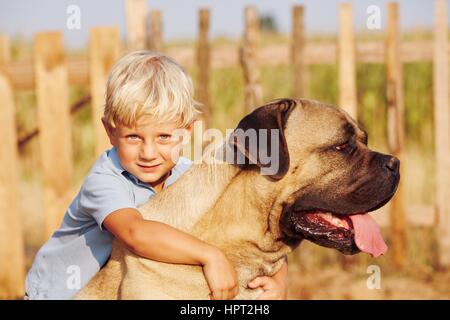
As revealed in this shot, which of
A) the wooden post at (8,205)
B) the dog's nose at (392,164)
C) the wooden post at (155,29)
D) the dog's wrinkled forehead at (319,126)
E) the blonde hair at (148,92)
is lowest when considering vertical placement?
the wooden post at (8,205)

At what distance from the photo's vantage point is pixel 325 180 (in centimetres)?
351

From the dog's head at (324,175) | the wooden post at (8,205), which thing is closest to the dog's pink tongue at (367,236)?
the dog's head at (324,175)

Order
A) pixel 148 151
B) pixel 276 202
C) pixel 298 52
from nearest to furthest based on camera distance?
pixel 276 202
pixel 148 151
pixel 298 52

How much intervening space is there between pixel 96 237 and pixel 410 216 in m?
4.62

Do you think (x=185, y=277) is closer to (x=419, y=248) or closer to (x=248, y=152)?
(x=248, y=152)

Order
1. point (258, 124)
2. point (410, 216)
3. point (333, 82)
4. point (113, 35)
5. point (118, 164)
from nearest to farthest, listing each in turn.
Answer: point (258, 124) < point (118, 164) < point (113, 35) < point (410, 216) < point (333, 82)

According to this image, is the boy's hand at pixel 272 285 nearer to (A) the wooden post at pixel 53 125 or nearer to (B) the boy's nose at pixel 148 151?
(B) the boy's nose at pixel 148 151

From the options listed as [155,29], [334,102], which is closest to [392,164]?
[155,29]

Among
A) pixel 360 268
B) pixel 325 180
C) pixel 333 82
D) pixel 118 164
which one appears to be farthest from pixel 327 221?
pixel 333 82

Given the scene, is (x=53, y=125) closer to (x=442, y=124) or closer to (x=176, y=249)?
(x=442, y=124)

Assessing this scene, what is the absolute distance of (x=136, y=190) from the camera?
3824 mm

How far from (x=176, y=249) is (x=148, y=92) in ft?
2.50

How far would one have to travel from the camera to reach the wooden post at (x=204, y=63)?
24.3ft

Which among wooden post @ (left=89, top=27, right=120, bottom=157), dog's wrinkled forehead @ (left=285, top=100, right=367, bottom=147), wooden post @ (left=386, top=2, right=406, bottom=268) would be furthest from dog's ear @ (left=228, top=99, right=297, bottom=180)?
wooden post @ (left=386, top=2, right=406, bottom=268)
